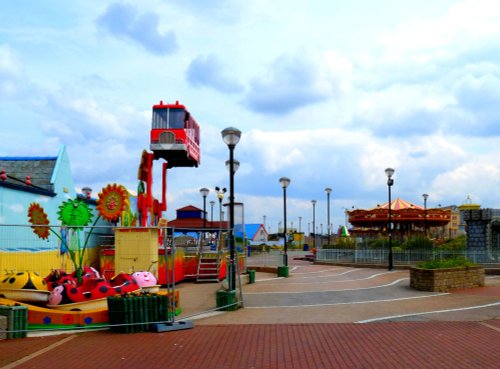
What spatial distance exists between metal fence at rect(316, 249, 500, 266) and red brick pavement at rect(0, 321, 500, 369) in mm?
17639

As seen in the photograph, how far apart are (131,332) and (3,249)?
391 centimetres

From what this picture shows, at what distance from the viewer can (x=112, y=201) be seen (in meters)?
20.3

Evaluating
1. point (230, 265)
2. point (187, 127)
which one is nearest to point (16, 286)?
point (230, 265)

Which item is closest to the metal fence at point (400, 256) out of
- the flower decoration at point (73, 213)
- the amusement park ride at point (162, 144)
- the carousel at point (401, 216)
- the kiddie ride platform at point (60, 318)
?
the carousel at point (401, 216)

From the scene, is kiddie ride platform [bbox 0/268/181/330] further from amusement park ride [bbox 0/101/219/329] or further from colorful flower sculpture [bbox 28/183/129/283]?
colorful flower sculpture [bbox 28/183/129/283]

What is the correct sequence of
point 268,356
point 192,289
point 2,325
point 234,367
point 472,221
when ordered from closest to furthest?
point 234,367 < point 268,356 < point 2,325 < point 192,289 < point 472,221

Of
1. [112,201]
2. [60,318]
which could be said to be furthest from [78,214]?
[60,318]

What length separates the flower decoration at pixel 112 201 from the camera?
2025 centimetres

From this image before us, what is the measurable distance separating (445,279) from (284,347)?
11.1 m

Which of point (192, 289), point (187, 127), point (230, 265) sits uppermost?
point (187, 127)

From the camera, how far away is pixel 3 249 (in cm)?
1227

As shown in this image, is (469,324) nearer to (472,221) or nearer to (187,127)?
(187,127)

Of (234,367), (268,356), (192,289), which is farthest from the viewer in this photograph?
(192,289)

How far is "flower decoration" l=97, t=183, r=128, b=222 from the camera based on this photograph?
20.2 metres
